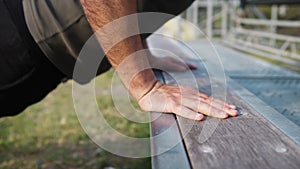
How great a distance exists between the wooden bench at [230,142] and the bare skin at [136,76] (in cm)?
4

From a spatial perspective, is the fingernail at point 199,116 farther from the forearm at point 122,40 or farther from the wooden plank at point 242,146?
the forearm at point 122,40

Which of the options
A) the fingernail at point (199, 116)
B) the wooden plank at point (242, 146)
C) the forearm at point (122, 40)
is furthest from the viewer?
the forearm at point (122, 40)

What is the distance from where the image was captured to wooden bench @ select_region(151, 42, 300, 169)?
25.8 inches

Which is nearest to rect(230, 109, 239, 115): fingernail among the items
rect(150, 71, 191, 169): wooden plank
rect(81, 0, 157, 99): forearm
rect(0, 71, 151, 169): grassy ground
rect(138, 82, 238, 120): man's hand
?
rect(138, 82, 238, 120): man's hand

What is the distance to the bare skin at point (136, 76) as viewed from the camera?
99cm

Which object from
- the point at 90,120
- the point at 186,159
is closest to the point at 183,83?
the point at 186,159

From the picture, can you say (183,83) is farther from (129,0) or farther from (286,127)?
(286,127)

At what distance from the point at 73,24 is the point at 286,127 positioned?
0.76m

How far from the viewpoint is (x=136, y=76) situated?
1.07 metres

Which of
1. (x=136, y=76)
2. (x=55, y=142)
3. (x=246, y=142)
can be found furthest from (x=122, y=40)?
(x=55, y=142)

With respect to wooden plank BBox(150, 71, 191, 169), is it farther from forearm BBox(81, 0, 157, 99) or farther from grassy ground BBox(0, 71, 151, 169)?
grassy ground BBox(0, 71, 151, 169)

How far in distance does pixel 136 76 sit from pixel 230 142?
0.39m

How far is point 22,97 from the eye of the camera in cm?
151

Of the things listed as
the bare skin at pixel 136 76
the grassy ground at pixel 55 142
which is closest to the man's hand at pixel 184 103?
the bare skin at pixel 136 76
